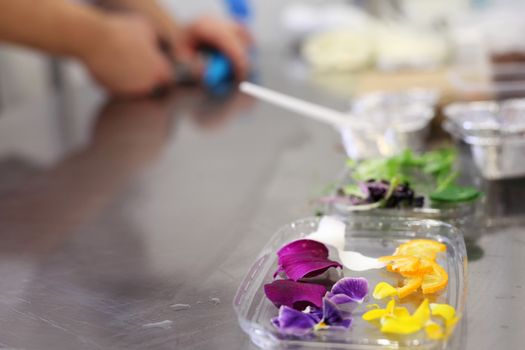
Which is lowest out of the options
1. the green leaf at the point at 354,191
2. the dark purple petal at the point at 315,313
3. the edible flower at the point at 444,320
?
the dark purple petal at the point at 315,313

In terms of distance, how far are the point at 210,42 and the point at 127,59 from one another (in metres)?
0.25

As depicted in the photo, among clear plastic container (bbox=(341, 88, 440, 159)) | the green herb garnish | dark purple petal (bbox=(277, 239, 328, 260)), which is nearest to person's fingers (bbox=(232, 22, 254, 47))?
clear plastic container (bbox=(341, 88, 440, 159))

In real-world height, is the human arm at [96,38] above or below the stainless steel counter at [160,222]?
above

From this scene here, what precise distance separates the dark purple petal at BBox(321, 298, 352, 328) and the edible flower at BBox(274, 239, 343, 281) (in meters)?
0.08

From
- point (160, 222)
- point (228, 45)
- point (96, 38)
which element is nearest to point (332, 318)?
point (160, 222)

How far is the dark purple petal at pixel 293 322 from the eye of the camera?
0.61 m

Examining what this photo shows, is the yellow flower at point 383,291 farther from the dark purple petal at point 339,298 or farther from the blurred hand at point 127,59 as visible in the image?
the blurred hand at point 127,59

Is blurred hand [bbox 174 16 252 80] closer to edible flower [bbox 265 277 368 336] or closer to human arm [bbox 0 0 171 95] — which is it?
human arm [bbox 0 0 171 95]

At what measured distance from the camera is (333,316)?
0.63 m

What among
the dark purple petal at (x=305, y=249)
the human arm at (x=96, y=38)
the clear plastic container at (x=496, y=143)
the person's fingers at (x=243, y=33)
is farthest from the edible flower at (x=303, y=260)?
the person's fingers at (x=243, y=33)

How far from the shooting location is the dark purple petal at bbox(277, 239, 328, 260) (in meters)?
0.75

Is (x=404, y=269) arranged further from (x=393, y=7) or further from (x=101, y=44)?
(x=393, y=7)

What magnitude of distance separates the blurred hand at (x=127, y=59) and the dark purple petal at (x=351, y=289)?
1.25m

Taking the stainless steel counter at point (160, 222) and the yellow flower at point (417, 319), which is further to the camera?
the stainless steel counter at point (160, 222)
